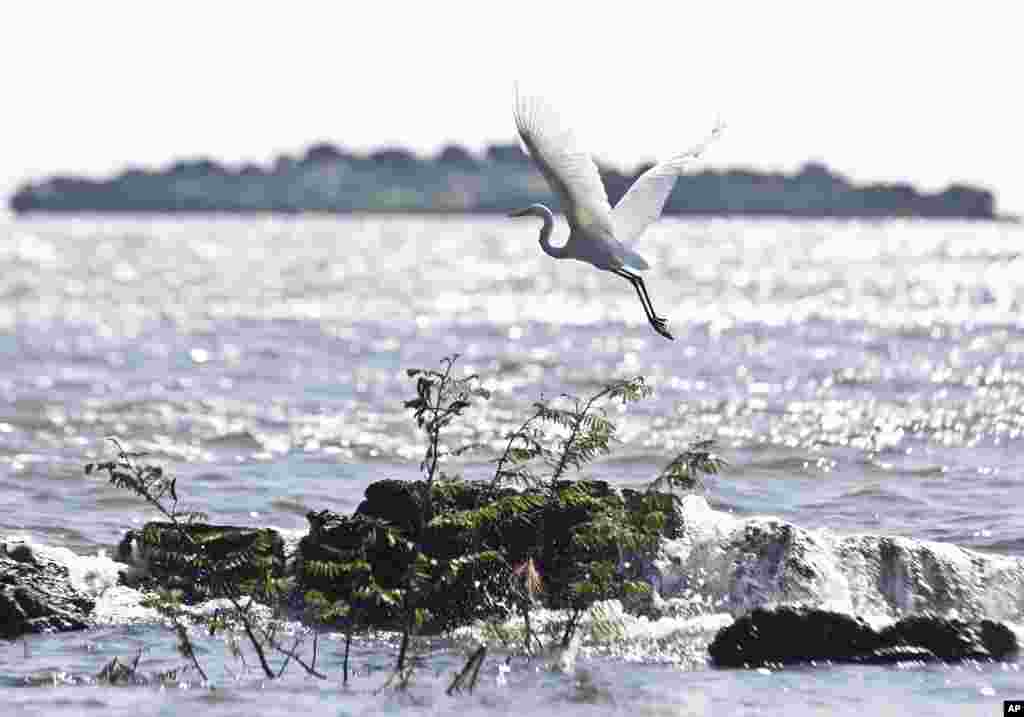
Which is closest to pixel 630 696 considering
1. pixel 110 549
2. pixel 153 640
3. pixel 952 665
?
pixel 952 665

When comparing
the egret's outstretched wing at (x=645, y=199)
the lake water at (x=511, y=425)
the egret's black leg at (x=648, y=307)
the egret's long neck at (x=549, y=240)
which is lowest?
the lake water at (x=511, y=425)

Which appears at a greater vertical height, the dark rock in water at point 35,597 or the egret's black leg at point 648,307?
the egret's black leg at point 648,307

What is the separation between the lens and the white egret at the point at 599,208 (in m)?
13.1

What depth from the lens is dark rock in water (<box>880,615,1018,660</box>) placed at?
1215cm

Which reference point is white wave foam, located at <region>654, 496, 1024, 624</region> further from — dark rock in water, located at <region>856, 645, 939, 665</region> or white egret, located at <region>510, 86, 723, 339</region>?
white egret, located at <region>510, 86, 723, 339</region>

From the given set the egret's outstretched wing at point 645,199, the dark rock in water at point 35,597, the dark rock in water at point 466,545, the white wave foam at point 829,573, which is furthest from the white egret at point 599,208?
the dark rock in water at point 35,597

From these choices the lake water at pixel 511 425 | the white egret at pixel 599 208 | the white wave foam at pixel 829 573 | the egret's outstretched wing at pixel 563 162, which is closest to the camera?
the lake water at pixel 511 425

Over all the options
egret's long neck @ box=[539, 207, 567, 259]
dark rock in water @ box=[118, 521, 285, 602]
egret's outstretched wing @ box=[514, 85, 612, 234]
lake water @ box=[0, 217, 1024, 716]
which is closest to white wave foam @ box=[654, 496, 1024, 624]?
lake water @ box=[0, 217, 1024, 716]

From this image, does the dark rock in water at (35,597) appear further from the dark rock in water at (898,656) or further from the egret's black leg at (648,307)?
the dark rock in water at (898,656)

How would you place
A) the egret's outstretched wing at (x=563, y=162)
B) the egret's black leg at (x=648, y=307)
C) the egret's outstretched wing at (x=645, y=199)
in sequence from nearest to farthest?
1. the egret's outstretched wing at (x=563, y=162)
2. the egret's outstretched wing at (x=645, y=199)
3. the egret's black leg at (x=648, y=307)

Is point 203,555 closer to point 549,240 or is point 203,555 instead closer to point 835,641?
point 549,240

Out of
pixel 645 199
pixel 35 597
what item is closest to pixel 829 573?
pixel 645 199

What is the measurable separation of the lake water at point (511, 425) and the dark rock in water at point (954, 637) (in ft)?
0.62

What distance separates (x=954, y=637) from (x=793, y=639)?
1.07 metres
